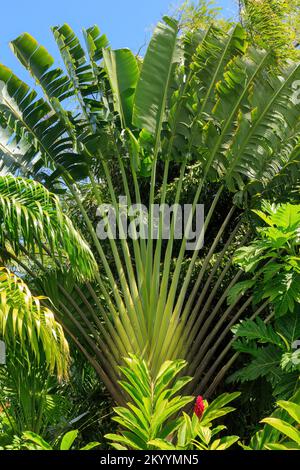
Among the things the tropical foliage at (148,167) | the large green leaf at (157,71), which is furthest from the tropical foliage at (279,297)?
the large green leaf at (157,71)

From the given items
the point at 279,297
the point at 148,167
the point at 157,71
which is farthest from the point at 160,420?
the point at 148,167

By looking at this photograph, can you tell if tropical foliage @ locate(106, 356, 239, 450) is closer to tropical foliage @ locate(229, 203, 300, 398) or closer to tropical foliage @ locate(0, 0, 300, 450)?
tropical foliage @ locate(229, 203, 300, 398)

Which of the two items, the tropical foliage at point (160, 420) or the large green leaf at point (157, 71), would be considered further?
the large green leaf at point (157, 71)

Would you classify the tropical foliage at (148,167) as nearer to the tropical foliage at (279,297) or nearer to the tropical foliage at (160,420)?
the tropical foliage at (279,297)

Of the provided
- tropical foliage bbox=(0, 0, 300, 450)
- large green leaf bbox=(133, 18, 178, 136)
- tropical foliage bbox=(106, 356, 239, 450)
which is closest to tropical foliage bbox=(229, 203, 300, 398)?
tropical foliage bbox=(0, 0, 300, 450)

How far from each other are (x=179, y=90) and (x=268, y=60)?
1.21 meters

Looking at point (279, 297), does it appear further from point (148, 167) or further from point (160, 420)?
point (148, 167)

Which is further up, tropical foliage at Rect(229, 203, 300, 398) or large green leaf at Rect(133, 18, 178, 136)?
large green leaf at Rect(133, 18, 178, 136)

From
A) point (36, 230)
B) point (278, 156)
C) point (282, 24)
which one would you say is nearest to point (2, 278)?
point (36, 230)

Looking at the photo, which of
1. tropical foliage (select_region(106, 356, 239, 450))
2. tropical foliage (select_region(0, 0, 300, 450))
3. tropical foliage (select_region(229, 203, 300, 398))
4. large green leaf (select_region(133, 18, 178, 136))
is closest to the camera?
tropical foliage (select_region(106, 356, 239, 450))

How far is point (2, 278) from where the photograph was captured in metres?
5.23

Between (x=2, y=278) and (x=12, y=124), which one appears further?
(x=12, y=124)

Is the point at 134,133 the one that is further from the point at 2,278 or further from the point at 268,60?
the point at 2,278

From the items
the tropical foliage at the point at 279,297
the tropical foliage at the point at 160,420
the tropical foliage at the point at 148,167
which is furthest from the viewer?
the tropical foliage at the point at 148,167
